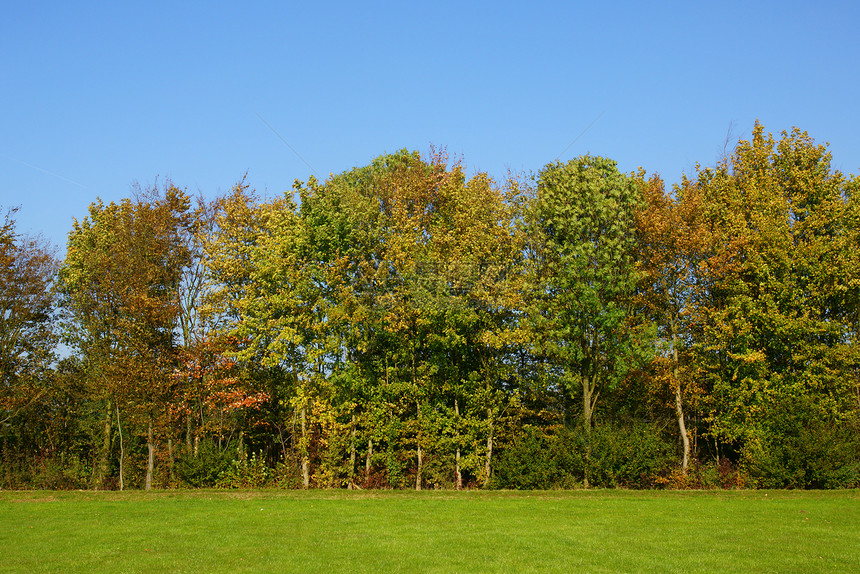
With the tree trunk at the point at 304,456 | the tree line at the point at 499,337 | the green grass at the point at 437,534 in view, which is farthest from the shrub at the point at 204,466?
the green grass at the point at 437,534

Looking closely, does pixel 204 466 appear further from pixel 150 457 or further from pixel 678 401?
pixel 678 401

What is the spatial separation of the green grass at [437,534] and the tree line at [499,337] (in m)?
5.34

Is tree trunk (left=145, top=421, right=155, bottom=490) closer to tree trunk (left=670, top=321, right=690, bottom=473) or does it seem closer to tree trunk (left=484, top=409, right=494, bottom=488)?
tree trunk (left=484, top=409, right=494, bottom=488)

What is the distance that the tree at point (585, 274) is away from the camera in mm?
26469

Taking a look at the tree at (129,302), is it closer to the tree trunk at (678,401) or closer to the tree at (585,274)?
the tree at (585,274)

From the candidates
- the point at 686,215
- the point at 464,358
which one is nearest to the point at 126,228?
the point at 464,358

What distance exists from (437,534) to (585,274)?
1463 centimetres

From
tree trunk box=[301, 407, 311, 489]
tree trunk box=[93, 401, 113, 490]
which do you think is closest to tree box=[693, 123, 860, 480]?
tree trunk box=[301, 407, 311, 489]

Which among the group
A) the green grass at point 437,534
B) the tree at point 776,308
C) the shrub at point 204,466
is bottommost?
the green grass at point 437,534

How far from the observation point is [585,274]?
87.1ft

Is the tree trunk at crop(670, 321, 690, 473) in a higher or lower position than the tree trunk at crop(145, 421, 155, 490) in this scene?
higher

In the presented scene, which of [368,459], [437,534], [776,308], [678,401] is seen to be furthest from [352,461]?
[776,308]

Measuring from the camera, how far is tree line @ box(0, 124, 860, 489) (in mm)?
26734

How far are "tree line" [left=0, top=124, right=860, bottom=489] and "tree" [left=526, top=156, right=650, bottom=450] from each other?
0.34 ft
